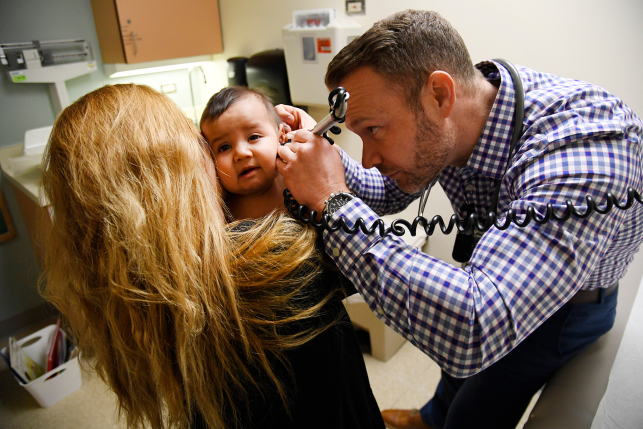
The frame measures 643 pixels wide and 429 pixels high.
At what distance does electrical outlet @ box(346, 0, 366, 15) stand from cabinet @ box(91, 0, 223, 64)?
3.55ft

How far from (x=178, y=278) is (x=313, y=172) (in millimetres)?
349

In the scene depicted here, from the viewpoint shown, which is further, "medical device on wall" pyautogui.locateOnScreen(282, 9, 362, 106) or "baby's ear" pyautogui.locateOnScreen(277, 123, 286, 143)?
"medical device on wall" pyautogui.locateOnScreen(282, 9, 362, 106)

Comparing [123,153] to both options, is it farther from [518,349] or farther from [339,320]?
[518,349]

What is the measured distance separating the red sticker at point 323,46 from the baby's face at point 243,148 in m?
1.04

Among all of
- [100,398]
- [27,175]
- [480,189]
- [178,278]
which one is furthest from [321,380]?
[27,175]

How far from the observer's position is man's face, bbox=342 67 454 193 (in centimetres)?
97

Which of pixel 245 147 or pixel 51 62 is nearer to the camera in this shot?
pixel 245 147

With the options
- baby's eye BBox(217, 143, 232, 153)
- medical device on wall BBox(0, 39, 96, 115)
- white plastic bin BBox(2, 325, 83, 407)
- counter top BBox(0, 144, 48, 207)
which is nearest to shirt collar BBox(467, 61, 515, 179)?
baby's eye BBox(217, 143, 232, 153)

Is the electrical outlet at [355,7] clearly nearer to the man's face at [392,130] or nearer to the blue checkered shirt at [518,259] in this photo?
the man's face at [392,130]

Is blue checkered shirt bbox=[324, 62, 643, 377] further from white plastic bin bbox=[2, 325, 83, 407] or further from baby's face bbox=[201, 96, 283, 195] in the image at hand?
white plastic bin bbox=[2, 325, 83, 407]

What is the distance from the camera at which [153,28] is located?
7.59ft

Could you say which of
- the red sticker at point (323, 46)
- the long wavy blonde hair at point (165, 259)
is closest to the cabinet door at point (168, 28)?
the red sticker at point (323, 46)

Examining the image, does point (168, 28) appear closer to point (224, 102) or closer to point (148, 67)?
point (148, 67)

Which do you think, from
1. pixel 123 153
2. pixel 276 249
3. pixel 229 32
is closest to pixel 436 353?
pixel 276 249
